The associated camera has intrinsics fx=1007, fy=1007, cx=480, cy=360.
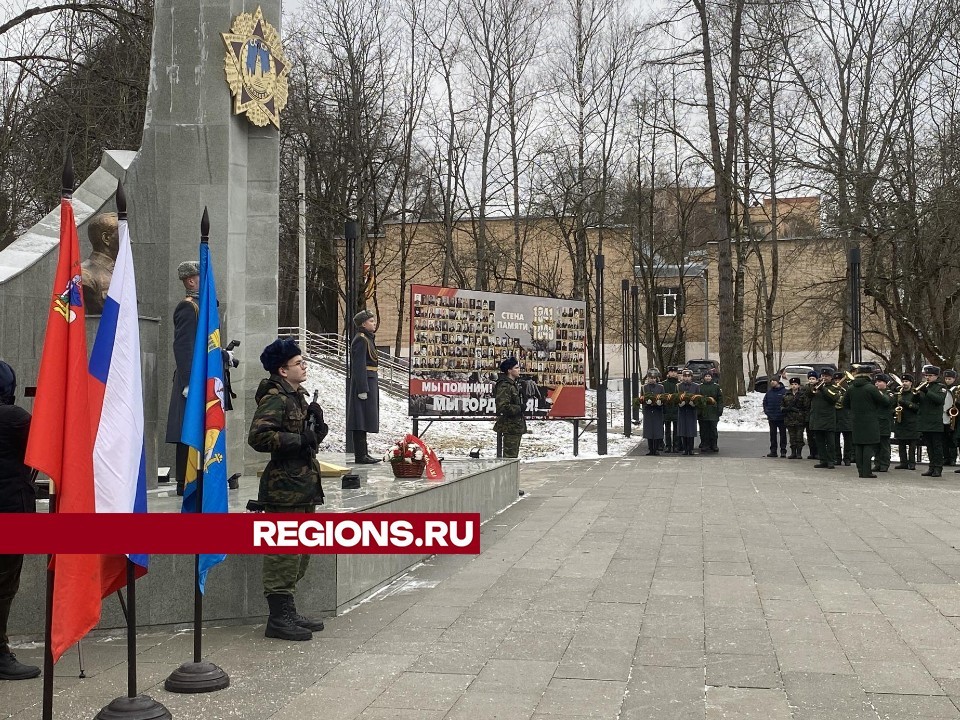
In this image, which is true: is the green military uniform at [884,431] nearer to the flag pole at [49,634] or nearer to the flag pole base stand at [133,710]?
the flag pole base stand at [133,710]

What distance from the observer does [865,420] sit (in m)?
17.4

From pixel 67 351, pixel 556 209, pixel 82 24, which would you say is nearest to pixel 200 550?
pixel 67 351

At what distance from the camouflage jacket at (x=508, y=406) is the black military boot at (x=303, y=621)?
8224 millimetres

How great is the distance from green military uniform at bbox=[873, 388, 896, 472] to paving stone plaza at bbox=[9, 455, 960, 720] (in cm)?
686

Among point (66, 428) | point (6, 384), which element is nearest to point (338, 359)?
point (6, 384)

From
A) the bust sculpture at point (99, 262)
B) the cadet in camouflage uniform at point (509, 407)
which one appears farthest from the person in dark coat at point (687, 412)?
the bust sculpture at point (99, 262)

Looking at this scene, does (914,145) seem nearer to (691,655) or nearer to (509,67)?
(509,67)

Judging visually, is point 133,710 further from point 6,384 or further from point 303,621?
point 6,384

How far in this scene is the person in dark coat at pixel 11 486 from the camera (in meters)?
5.59

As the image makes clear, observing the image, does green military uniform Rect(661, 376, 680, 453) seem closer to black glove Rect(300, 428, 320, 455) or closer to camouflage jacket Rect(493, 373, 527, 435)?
camouflage jacket Rect(493, 373, 527, 435)

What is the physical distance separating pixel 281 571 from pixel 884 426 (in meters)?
14.4

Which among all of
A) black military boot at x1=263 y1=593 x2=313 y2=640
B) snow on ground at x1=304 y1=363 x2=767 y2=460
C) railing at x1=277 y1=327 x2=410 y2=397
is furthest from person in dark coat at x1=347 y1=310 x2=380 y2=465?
railing at x1=277 y1=327 x2=410 y2=397

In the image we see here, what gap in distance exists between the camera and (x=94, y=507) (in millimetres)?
4574

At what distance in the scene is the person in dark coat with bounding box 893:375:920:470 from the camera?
719 inches
